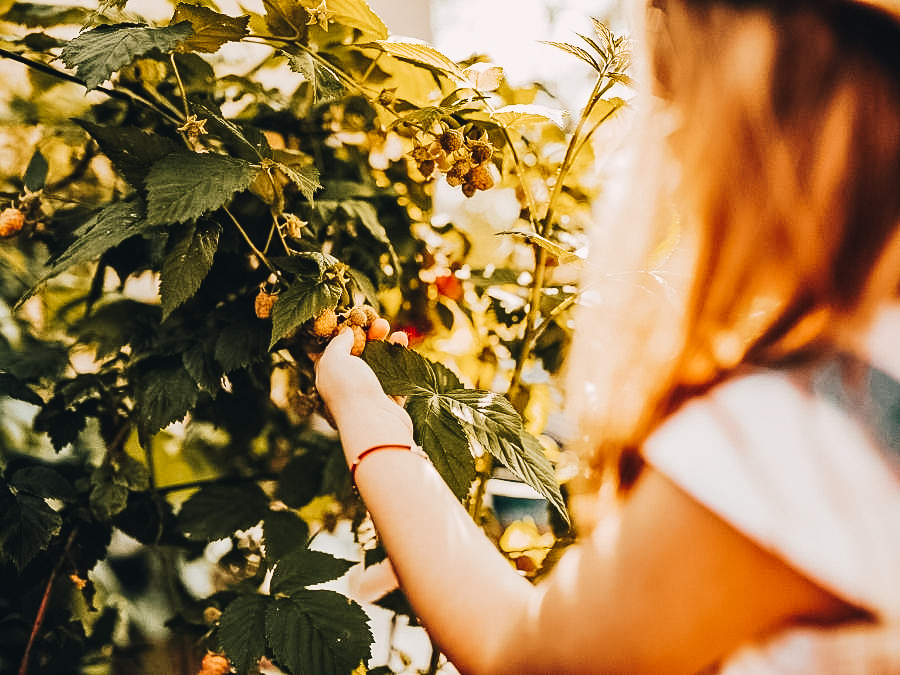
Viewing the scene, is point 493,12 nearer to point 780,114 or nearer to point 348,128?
point 348,128

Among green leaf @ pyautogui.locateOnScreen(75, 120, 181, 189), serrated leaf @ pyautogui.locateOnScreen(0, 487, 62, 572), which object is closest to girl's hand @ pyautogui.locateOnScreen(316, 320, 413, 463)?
green leaf @ pyautogui.locateOnScreen(75, 120, 181, 189)

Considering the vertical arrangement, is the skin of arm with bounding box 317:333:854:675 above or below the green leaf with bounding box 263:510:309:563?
above

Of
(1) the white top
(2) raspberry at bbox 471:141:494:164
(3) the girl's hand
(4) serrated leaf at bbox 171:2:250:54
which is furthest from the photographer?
(2) raspberry at bbox 471:141:494:164

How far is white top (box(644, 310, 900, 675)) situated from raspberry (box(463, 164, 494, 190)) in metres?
0.46

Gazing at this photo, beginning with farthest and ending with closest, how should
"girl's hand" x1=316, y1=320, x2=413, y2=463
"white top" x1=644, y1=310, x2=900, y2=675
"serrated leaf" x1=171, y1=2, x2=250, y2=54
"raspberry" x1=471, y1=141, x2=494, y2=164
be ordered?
"raspberry" x1=471, y1=141, x2=494, y2=164, "serrated leaf" x1=171, y1=2, x2=250, y2=54, "girl's hand" x1=316, y1=320, x2=413, y2=463, "white top" x1=644, y1=310, x2=900, y2=675

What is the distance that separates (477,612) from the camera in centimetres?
43

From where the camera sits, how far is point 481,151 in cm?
75

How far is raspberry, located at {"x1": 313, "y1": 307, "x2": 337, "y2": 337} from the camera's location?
2.06ft

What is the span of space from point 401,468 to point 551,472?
196mm

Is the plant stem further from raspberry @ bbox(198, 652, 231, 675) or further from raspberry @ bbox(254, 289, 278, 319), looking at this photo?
raspberry @ bbox(254, 289, 278, 319)

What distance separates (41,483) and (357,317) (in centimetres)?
40

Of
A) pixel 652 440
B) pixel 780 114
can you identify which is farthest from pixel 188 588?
pixel 780 114

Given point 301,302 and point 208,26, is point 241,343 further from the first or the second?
point 208,26

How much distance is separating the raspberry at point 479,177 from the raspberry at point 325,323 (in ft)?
0.77
